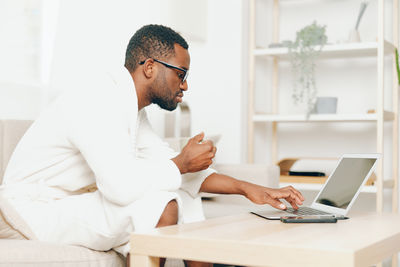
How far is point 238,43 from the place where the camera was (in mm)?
3557

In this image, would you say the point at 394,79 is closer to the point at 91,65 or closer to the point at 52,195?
the point at 91,65

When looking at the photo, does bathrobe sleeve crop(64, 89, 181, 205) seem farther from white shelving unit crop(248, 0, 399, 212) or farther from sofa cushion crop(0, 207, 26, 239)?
white shelving unit crop(248, 0, 399, 212)

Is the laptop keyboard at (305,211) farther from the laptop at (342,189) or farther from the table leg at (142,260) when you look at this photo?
the table leg at (142,260)

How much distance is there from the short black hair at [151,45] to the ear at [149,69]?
0.09ft

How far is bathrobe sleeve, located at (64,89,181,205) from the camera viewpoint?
1583 millimetres

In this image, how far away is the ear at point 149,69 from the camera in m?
1.90

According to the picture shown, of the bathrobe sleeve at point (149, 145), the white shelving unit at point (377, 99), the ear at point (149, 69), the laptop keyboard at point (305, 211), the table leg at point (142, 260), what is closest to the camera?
the table leg at point (142, 260)

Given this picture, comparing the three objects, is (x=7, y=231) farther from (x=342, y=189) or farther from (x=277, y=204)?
(x=342, y=189)

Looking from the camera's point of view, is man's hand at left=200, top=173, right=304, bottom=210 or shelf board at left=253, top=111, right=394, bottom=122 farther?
shelf board at left=253, top=111, right=394, bottom=122

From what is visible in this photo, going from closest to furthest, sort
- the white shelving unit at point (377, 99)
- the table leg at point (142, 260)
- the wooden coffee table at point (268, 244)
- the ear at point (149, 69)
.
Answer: the wooden coffee table at point (268, 244)
the table leg at point (142, 260)
the ear at point (149, 69)
the white shelving unit at point (377, 99)

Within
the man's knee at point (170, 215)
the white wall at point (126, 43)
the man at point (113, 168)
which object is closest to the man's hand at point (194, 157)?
the man at point (113, 168)

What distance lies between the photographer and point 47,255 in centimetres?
151

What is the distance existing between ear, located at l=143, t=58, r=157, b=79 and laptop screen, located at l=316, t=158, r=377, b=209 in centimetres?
66

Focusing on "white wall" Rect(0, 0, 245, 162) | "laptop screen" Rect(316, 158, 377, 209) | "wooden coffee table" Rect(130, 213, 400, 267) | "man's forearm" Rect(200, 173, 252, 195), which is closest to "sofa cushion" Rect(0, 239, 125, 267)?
"wooden coffee table" Rect(130, 213, 400, 267)
